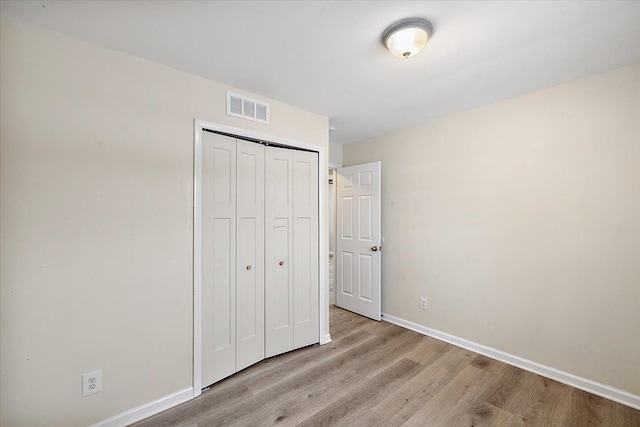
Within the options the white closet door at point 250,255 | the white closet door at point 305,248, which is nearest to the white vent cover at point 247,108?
the white closet door at point 250,255

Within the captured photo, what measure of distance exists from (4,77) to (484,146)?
3624mm

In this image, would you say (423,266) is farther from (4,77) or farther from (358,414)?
(4,77)

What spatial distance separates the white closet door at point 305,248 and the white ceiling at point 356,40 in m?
0.76

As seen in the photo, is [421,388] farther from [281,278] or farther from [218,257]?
[218,257]

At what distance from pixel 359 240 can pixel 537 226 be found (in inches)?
76.6

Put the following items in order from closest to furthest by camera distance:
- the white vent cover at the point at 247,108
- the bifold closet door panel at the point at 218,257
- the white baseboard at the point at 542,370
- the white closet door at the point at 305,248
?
the white baseboard at the point at 542,370 → the bifold closet door panel at the point at 218,257 → the white vent cover at the point at 247,108 → the white closet door at the point at 305,248

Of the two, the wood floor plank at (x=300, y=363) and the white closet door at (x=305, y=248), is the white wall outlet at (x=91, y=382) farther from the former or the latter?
the white closet door at (x=305, y=248)

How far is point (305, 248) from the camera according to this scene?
9.18ft

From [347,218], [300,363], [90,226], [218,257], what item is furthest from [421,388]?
[90,226]

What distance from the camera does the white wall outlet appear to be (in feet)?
5.29

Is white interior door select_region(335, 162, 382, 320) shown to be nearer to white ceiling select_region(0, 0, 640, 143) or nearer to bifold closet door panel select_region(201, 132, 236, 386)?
white ceiling select_region(0, 0, 640, 143)

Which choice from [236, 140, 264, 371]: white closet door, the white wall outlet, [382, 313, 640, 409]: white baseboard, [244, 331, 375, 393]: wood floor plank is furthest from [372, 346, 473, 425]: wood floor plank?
the white wall outlet

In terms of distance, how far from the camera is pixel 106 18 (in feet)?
4.79

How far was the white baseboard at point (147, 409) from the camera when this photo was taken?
1689 mm
